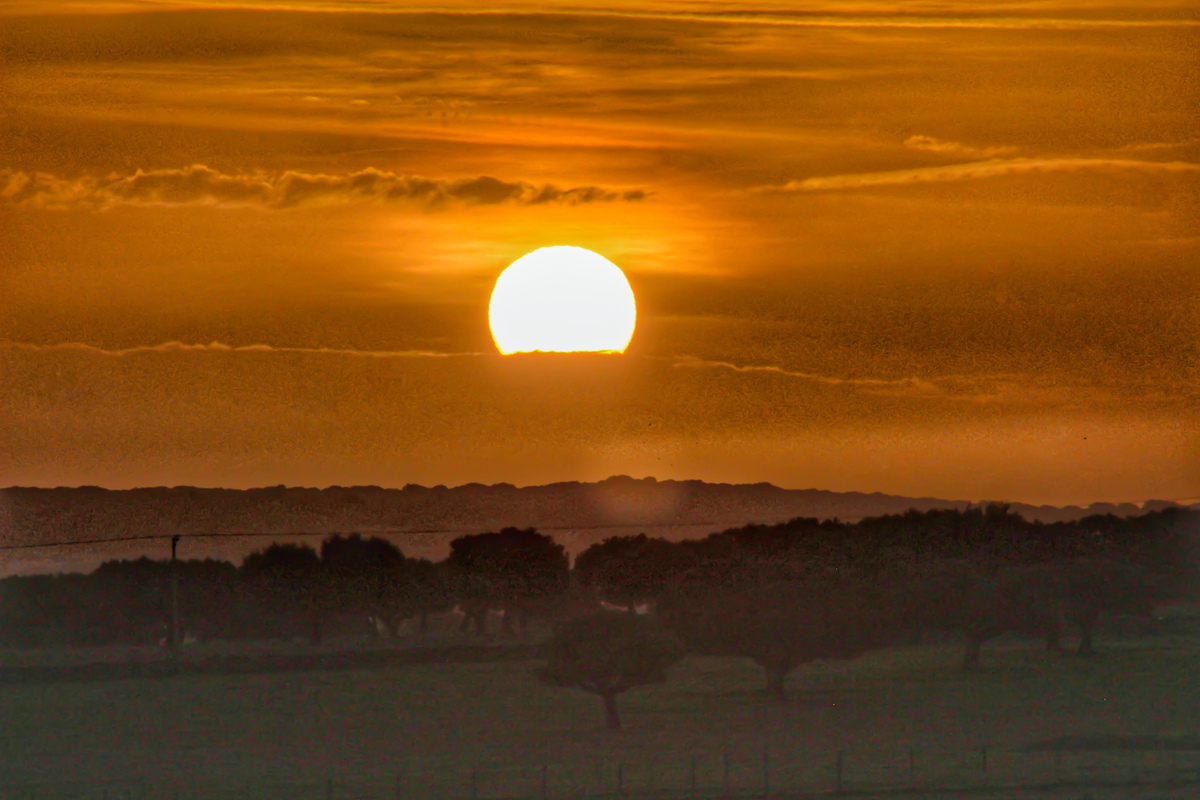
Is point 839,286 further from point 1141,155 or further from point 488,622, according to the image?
point 488,622

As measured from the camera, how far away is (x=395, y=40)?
4.21m

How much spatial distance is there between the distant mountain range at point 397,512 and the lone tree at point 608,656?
0.29m

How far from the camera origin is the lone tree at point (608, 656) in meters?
3.91

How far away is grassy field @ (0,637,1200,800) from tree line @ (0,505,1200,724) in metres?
0.10

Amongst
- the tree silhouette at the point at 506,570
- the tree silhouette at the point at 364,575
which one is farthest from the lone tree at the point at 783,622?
the tree silhouette at the point at 364,575

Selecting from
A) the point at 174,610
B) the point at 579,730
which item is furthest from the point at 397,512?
the point at 579,730

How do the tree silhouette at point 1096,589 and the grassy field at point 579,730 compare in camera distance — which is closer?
the grassy field at point 579,730

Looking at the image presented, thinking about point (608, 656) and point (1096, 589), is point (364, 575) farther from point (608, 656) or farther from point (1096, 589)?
point (1096, 589)

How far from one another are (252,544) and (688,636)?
150cm

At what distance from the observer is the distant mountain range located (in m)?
3.96

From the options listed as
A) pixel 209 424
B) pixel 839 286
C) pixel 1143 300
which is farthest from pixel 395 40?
pixel 1143 300

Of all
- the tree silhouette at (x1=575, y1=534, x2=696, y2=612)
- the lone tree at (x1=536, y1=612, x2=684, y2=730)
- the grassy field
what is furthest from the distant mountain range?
the grassy field

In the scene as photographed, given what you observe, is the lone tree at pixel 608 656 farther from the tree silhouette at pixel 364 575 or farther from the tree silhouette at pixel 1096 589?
the tree silhouette at pixel 1096 589

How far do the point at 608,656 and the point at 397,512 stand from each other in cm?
87
